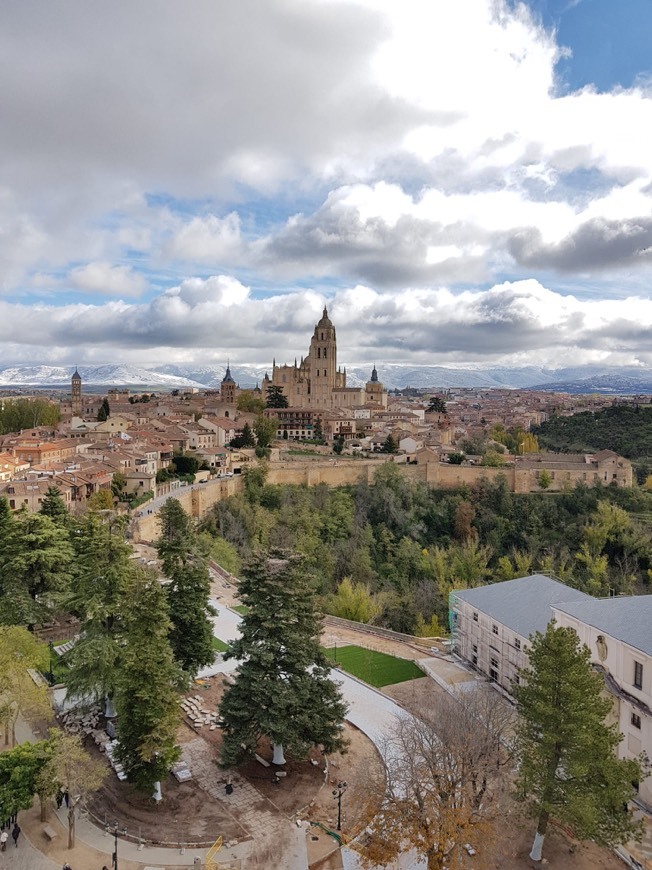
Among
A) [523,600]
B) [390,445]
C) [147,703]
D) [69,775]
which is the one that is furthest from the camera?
[390,445]

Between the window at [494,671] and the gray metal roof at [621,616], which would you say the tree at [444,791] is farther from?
the window at [494,671]

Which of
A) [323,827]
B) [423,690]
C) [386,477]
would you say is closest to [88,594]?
[323,827]

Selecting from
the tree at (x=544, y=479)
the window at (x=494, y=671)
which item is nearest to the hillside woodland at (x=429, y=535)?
the tree at (x=544, y=479)

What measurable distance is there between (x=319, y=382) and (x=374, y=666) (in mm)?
71787

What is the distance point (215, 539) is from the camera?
37.9 metres

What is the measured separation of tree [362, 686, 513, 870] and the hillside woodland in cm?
1745

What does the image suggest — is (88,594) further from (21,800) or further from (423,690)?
(423,690)

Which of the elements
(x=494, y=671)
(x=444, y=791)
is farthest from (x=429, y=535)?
(x=444, y=791)

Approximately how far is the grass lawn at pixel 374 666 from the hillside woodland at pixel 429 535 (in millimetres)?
9083

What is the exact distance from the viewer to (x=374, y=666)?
836 inches

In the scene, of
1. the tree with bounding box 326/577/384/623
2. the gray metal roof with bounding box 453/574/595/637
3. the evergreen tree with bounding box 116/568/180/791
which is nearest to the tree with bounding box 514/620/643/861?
the gray metal roof with bounding box 453/574/595/637

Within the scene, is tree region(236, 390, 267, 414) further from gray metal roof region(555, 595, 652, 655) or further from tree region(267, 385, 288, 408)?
gray metal roof region(555, 595, 652, 655)

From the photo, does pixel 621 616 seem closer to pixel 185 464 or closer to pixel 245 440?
pixel 185 464

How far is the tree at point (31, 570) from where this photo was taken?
63.6 feet
